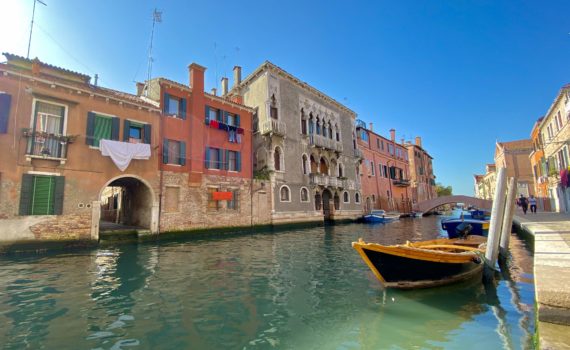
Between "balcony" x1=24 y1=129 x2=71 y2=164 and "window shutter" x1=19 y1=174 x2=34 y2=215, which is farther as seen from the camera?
"balcony" x1=24 y1=129 x2=71 y2=164

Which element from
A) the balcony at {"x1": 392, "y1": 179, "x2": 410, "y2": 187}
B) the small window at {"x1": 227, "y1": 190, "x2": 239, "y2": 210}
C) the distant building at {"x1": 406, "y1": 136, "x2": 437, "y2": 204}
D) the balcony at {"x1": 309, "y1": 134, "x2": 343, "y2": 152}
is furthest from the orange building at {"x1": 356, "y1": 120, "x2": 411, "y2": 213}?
the small window at {"x1": 227, "y1": 190, "x2": 239, "y2": 210}

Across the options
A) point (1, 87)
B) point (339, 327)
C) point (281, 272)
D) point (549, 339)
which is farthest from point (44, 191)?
point (549, 339)

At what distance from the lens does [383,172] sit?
121ft

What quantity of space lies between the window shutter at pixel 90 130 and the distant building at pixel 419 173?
41.2 metres

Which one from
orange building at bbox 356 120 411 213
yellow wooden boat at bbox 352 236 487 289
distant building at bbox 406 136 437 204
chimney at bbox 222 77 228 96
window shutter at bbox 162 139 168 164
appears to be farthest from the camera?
distant building at bbox 406 136 437 204

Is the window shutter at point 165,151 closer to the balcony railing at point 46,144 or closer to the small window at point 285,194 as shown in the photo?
the balcony railing at point 46,144

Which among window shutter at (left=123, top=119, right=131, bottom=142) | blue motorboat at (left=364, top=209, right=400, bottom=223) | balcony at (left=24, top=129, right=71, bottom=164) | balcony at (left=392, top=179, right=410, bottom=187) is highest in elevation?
window shutter at (left=123, top=119, right=131, bottom=142)

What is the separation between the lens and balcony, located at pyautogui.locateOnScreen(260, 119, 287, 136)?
70.5 ft

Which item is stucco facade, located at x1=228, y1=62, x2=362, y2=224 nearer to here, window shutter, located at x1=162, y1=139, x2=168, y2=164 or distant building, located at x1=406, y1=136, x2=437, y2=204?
window shutter, located at x1=162, y1=139, x2=168, y2=164

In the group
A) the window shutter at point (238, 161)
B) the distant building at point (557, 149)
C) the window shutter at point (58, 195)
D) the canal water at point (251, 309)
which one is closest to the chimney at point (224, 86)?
the window shutter at point (238, 161)

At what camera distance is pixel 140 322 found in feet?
14.6

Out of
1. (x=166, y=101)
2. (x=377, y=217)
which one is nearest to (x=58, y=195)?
(x=166, y=101)

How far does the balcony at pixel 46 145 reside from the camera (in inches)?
466

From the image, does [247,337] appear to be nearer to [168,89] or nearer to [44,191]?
[44,191]
